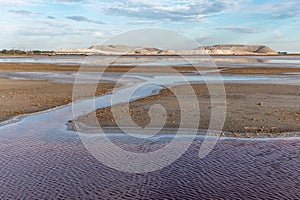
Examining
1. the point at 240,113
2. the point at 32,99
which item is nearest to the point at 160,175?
the point at 240,113

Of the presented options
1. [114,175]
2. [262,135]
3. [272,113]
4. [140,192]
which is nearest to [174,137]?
[262,135]

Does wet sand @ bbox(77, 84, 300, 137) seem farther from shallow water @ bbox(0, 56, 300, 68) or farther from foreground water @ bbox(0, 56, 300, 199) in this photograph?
shallow water @ bbox(0, 56, 300, 68)

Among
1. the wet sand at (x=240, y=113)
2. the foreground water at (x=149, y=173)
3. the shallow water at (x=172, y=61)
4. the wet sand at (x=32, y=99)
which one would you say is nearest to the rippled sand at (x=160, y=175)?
the foreground water at (x=149, y=173)

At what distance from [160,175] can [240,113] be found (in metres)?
9.21

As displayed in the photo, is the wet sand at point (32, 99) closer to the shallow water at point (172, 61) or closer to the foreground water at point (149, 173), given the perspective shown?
the foreground water at point (149, 173)

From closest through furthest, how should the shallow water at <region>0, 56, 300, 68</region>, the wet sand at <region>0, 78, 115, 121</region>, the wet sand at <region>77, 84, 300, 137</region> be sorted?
the wet sand at <region>77, 84, 300, 137</region> → the wet sand at <region>0, 78, 115, 121</region> → the shallow water at <region>0, 56, 300, 68</region>

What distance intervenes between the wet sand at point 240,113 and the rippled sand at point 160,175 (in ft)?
7.17

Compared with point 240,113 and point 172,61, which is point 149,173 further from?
point 172,61

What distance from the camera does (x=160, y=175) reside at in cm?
919

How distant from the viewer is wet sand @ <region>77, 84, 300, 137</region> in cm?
1445

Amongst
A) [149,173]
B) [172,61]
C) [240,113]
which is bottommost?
[172,61]

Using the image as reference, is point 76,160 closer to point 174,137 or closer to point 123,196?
point 123,196

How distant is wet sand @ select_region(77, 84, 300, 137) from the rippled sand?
2187 millimetres

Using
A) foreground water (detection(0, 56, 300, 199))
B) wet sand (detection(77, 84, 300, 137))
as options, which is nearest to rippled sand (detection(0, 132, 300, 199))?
foreground water (detection(0, 56, 300, 199))
